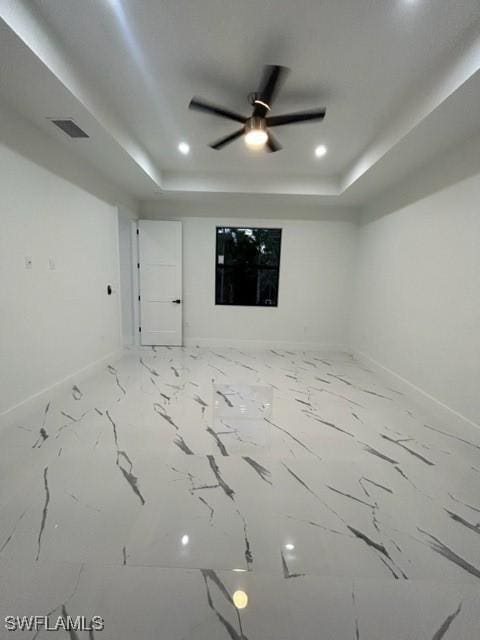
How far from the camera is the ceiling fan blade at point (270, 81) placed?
1866 millimetres

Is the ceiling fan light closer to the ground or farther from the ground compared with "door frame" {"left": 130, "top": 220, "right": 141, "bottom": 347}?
farther from the ground

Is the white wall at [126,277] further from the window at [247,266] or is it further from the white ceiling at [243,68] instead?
the white ceiling at [243,68]

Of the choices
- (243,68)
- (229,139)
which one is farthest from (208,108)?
Result: (229,139)

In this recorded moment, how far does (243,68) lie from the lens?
207 cm

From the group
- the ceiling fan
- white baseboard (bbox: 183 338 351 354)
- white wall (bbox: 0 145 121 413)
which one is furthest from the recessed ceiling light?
white baseboard (bbox: 183 338 351 354)

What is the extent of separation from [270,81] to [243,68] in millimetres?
290

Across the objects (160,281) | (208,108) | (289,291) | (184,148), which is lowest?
(289,291)

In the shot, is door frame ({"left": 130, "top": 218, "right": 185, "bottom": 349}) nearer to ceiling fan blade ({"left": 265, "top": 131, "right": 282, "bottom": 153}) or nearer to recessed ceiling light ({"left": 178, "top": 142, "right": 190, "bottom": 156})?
recessed ceiling light ({"left": 178, "top": 142, "right": 190, "bottom": 156})

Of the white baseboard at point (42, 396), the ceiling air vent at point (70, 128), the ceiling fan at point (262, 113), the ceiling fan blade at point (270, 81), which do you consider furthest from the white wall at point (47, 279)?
the ceiling fan blade at point (270, 81)

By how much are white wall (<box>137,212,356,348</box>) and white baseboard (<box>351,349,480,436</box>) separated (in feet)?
4.55

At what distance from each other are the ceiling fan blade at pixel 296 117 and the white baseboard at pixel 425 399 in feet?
9.59

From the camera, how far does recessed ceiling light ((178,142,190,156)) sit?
326 centimetres

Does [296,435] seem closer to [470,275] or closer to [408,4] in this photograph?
[470,275]

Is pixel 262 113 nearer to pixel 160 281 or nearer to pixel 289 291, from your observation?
pixel 289 291
